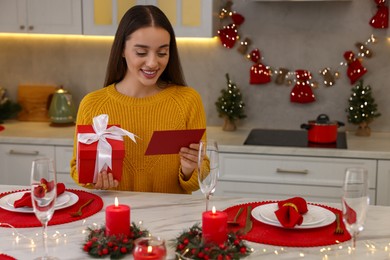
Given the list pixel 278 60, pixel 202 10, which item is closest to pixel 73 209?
pixel 202 10

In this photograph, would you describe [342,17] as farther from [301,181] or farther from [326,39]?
[301,181]

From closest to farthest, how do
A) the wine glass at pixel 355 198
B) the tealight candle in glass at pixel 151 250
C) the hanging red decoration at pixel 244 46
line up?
the tealight candle in glass at pixel 151 250, the wine glass at pixel 355 198, the hanging red decoration at pixel 244 46

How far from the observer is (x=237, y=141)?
3742 mm

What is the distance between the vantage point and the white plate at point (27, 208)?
2047 mm

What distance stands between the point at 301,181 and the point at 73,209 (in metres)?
1.76

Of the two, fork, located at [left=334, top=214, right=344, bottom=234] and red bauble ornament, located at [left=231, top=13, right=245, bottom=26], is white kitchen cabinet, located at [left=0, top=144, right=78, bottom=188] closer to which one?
red bauble ornament, located at [left=231, top=13, right=245, bottom=26]

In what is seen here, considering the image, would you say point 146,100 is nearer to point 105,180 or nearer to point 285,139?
point 105,180

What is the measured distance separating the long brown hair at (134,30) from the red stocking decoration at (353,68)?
1.67 meters

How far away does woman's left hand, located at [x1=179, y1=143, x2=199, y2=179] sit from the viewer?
7.38 ft

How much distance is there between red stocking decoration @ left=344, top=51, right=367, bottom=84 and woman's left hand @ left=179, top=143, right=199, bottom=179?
1.91 m

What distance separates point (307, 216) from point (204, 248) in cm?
47

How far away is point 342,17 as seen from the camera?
13.1 ft

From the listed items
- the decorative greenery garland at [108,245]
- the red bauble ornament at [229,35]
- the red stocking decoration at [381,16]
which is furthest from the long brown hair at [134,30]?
the red stocking decoration at [381,16]

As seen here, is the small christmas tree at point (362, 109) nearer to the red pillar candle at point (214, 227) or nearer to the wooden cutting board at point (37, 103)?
the wooden cutting board at point (37, 103)
